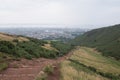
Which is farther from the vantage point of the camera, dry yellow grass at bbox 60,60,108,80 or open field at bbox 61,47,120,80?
open field at bbox 61,47,120,80

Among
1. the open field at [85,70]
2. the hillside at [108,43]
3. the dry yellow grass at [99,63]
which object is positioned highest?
the open field at [85,70]

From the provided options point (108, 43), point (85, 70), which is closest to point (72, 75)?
point (85, 70)

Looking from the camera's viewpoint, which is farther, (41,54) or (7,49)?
(41,54)

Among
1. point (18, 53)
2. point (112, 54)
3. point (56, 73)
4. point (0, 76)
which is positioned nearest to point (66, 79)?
point (56, 73)

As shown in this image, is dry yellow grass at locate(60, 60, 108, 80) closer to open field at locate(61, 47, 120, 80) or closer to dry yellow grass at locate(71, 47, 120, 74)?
open field at locate(61, 47, 120, 80)

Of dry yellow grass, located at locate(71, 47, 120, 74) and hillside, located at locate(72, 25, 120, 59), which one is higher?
dry yellow grass, located at locate(71, 47, 120, 74)

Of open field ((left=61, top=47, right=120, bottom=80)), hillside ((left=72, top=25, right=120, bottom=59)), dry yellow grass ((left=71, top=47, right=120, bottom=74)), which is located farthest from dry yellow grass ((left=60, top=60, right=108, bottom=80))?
hillside ((left=72, top=25, right=120, bottom=59))

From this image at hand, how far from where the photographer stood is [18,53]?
131 feet

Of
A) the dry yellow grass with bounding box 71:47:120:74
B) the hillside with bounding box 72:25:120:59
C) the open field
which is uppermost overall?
the open field

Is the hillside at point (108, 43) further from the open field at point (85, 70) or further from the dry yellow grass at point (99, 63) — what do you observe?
the open field at point (85, 70)

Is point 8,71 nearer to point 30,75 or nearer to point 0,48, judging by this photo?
point 30,75

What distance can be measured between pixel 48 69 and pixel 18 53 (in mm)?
13383

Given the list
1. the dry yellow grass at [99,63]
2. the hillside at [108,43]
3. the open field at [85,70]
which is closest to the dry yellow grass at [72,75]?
the open field at [85,70]

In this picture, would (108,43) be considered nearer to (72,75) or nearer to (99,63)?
(99,63)
